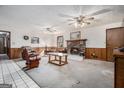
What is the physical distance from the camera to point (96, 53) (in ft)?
16.1

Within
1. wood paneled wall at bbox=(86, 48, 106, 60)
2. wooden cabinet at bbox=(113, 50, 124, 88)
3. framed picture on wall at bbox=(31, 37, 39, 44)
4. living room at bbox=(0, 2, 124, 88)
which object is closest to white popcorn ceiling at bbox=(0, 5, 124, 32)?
living room at bbox=(0, 2, 124, 88)

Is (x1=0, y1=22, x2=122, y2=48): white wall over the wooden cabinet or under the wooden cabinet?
over

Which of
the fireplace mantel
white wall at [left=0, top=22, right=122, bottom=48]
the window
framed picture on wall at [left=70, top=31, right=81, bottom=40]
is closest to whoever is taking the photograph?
white wall at [left=0, top=22, right=122, bottom=48]

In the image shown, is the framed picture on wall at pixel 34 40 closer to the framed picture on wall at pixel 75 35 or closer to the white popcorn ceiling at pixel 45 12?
the framed picture on wall at pixel 75 35

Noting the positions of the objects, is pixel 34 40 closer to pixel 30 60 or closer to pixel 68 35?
pixel 68 35

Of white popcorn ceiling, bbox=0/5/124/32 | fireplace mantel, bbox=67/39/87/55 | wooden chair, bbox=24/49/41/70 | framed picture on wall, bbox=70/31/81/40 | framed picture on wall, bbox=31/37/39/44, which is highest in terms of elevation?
white popcorn ceiling, bbox=0/5/124/32

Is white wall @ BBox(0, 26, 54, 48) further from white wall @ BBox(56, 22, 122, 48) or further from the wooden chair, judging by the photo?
white wall @ BBox(56, 22, 122, 48)

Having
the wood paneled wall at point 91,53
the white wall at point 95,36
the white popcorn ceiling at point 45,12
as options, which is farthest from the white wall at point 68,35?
the white popcorn ceiling at point 45,12

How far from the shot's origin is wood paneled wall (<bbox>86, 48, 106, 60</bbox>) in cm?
450

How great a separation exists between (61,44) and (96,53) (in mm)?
3234
